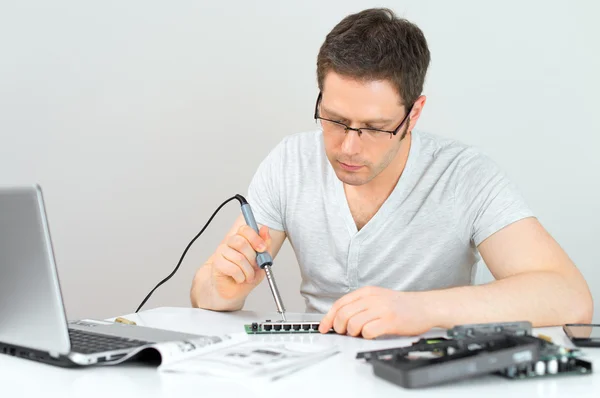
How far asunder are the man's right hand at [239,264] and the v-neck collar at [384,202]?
1.07ft

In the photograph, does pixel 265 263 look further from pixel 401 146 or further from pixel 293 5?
pixel 293 5

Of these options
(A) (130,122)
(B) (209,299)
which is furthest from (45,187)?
(B) (209,299)

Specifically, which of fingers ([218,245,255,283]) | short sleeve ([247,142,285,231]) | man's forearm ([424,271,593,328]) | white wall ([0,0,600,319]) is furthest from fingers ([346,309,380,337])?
white wall ([0,0,600,319])

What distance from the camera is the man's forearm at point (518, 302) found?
1.34 meters

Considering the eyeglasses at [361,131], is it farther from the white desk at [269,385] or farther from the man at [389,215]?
the white desk at [269,385]

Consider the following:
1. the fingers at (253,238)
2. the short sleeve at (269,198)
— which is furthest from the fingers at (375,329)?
the short sleeve at (269,198)

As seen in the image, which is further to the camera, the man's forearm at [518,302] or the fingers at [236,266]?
the fingers at [236,266]

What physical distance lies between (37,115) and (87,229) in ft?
1.55

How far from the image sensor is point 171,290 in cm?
298

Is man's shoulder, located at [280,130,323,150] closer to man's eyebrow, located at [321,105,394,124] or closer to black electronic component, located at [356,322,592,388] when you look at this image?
man's eyebrow, located at [321,105,394,124]

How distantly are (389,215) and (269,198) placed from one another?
32cm

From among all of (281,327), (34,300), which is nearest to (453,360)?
(281,327)

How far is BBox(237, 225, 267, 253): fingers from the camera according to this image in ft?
5.00

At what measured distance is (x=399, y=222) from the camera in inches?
73.5
